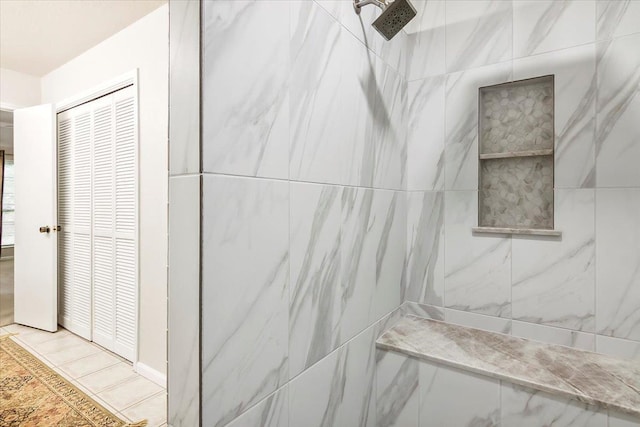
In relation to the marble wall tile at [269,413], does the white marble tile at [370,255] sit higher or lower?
higher

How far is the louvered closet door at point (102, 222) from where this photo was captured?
2.47 meters

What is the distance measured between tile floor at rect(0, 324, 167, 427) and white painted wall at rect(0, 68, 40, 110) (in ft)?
7.95

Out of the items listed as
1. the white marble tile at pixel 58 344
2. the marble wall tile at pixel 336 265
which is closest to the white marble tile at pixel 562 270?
A: the marble wall tile at pixel 336 265

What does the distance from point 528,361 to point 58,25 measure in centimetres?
375

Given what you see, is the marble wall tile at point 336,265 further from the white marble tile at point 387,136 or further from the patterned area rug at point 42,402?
the patterned area rug at point 42,402

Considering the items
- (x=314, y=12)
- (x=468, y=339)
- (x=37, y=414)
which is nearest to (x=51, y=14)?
(x=314, y=12)

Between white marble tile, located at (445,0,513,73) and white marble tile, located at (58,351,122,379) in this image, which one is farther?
white marble tile, located at (58,351,122,379)

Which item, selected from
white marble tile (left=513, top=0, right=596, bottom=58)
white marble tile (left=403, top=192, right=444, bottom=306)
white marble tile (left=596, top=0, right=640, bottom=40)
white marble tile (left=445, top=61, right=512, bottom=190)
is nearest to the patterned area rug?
white marble tile (left=403, top=192, right=444, bottom=306)

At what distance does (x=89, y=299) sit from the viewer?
2.91 m

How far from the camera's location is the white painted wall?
3379 mm

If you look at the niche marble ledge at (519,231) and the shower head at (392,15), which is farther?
the niche marble ledge at (519,231)

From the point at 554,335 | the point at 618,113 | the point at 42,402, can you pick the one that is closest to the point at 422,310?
the point at 554,335

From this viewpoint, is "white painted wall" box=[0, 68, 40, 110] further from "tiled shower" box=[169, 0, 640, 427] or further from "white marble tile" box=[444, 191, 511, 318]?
"white marble tile" box=[444, 191, 511, 318]

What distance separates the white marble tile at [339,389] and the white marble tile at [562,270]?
739 millimetres
